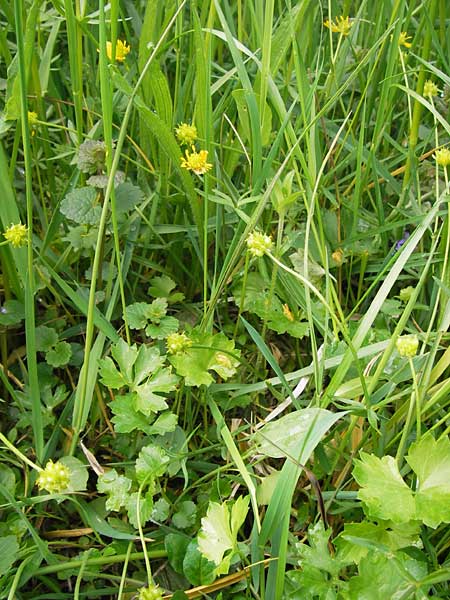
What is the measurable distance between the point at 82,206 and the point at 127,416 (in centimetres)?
33

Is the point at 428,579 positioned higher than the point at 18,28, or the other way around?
the point at 18,28

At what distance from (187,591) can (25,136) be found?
1.96 ft

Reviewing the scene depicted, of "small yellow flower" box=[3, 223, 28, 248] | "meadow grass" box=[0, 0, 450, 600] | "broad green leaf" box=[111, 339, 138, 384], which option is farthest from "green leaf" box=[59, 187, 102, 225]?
"broad green leaf" box=[111, 339, 138, 384]

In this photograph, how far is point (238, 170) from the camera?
1.38 m

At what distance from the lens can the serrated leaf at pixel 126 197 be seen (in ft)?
3.61

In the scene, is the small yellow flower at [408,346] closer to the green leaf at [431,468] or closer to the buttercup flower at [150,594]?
the green leaf at [431,468]

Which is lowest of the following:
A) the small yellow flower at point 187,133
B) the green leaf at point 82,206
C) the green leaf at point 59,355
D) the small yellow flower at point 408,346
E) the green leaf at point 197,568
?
the green leaf at point 197,568

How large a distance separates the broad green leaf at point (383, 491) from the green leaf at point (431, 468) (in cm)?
2

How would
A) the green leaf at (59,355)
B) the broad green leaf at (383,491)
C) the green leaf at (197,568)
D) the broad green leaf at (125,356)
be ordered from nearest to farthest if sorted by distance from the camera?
1. the broad green leaf at (383,491)
2. the green leaf at (197,568)
3. the broad green leaf at (125,356)
4. the green leaf at (59,355)

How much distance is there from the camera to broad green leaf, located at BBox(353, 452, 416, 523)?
76 centimetres

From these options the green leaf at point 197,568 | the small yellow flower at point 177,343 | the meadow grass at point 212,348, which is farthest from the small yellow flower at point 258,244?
the green leaf at point 197,568

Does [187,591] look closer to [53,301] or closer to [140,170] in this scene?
[53,301]

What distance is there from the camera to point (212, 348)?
3.15 ft

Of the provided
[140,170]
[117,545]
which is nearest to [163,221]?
[140,170]
